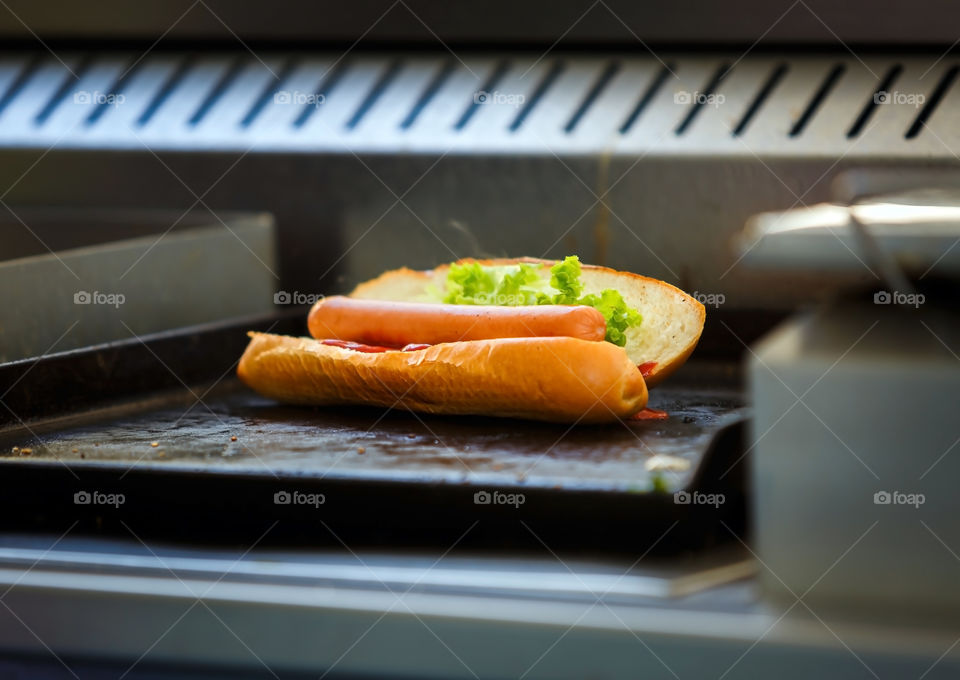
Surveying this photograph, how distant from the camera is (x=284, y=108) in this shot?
7.92ft

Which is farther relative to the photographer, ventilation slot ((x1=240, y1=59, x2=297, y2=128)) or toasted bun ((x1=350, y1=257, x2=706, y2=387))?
ventilation slot ((x1=240, y1=59, x2=297, y2=128))

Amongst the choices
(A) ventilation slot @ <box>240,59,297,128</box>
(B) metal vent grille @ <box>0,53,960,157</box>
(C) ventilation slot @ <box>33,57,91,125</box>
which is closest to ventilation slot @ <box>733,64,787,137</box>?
(B) metal vent grille @ <box>0,53,960,157</box>

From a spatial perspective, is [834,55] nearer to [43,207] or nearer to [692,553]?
[692,553]

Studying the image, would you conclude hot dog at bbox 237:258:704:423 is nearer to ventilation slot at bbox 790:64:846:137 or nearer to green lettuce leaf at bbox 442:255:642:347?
green lettuce leaf at bbox 442:255:642:347

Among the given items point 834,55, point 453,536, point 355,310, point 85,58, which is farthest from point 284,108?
point 453,536

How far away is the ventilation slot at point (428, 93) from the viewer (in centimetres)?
231

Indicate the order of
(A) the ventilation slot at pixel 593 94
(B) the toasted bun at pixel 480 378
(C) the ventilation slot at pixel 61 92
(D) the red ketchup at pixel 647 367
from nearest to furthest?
(B) the toasted bun at pixel 480 378
(D) the red ketchup at pixel 647 367
(A) the ventilation slot at pixel 593 94
(C) the ventilation slot at pixel 61 92

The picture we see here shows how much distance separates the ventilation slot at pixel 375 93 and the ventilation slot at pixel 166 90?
45 cm

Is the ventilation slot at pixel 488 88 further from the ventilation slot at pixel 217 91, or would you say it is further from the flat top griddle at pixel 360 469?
the flat top griddle at pixel 360 469

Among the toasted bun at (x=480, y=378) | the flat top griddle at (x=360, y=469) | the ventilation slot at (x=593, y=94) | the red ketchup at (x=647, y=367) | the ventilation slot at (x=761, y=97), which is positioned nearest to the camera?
the flat top griddle at (x=360, y=469)

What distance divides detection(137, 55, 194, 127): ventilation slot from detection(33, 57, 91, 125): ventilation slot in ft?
0.67

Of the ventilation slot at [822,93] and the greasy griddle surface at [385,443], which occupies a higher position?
the ventilation slot at [822,93]

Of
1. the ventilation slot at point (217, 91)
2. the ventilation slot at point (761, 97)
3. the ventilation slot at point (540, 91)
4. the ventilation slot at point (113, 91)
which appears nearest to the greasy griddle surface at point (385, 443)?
the ventilation slot at point (761, 97)

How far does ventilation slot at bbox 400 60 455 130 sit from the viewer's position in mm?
2309
